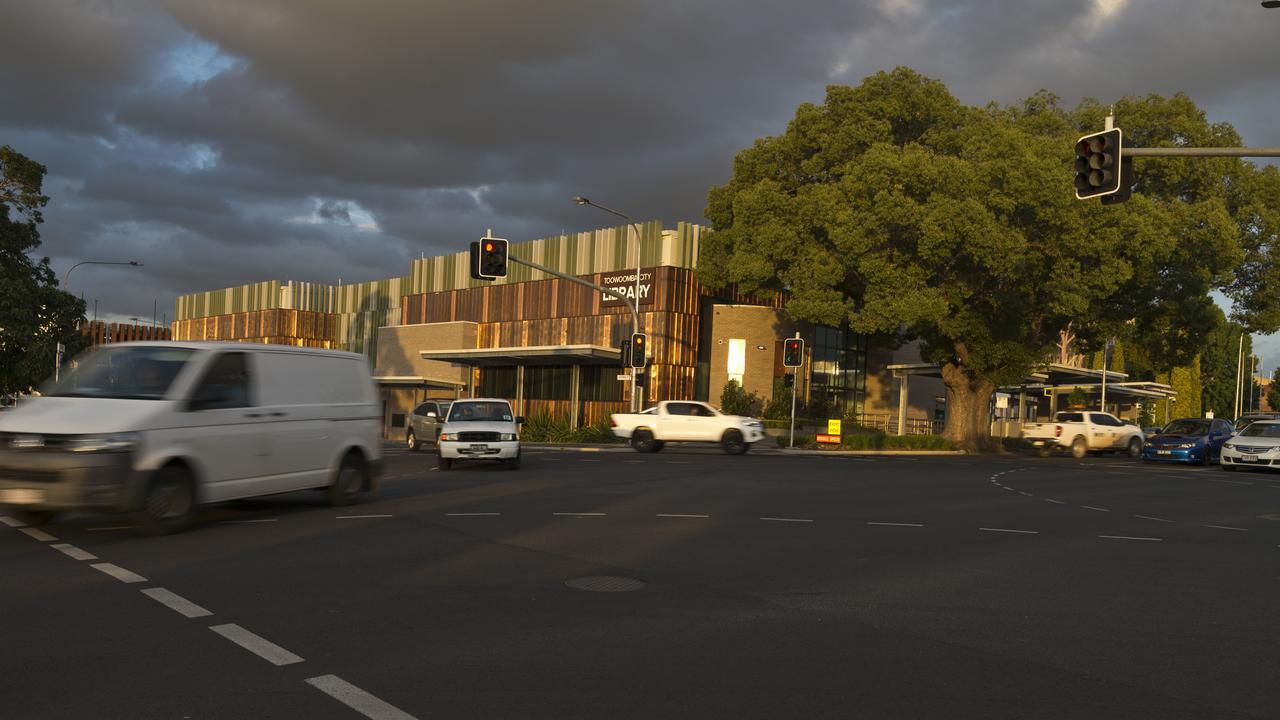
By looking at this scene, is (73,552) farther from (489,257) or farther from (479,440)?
(489,257)

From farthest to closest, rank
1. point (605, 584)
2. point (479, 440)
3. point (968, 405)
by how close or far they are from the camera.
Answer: point (968, 405) → point (479, 440) → point (605, 584)

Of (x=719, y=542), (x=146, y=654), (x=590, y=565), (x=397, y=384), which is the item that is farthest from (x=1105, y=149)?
(x=397, y=384)

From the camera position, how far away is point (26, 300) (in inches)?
1357

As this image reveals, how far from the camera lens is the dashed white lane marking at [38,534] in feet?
32.2

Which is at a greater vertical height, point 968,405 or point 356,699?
point 968,405

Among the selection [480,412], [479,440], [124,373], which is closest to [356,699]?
[124,373]

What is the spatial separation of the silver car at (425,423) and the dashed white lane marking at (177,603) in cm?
2165

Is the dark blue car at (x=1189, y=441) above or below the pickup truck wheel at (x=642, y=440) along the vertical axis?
above

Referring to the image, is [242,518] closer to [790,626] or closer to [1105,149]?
[790,626]

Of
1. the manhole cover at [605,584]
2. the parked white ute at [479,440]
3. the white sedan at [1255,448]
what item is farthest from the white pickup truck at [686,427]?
the manhole cover at [605,584]

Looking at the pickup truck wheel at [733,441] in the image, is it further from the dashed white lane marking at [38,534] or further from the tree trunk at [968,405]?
the dashed white lane marking at [38,534]

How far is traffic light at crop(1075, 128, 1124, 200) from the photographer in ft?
47.6

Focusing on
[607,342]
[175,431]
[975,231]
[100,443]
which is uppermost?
[975,231]

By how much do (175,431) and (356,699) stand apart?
6179mm
